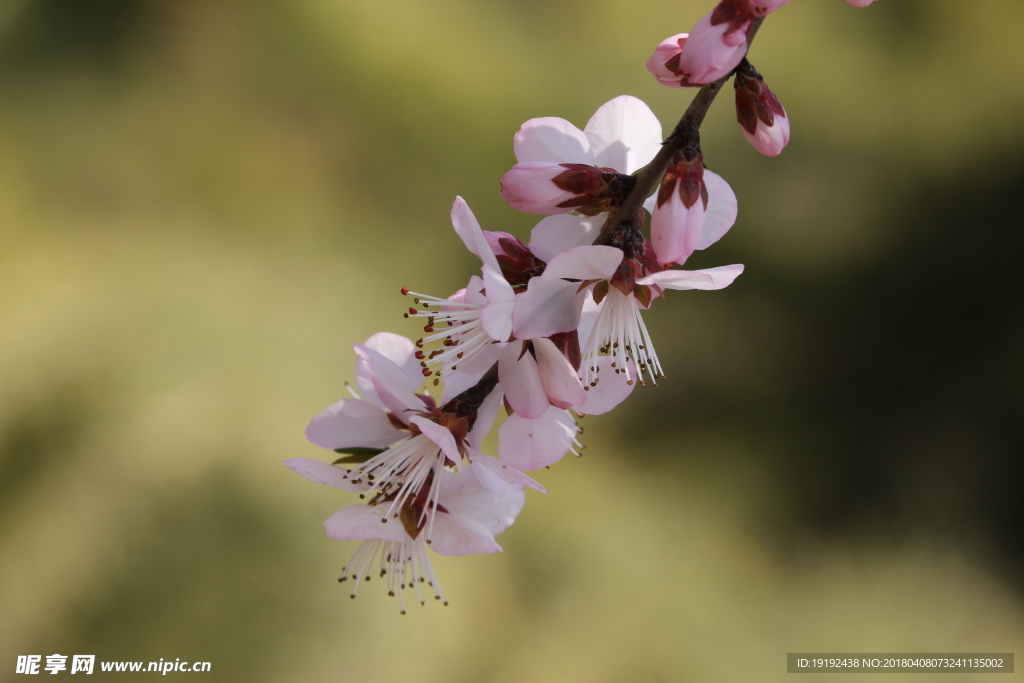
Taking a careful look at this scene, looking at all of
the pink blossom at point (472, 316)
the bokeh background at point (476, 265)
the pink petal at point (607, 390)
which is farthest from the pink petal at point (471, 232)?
the bokeh background at point (476, 265)

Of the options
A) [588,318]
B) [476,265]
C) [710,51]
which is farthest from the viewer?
[476,265]

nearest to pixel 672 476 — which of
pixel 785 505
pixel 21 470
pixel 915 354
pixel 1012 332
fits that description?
pixel 785 505

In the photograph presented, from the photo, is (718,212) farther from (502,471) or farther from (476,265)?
(476,265)

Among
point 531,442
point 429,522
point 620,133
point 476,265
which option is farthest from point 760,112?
point 476,265

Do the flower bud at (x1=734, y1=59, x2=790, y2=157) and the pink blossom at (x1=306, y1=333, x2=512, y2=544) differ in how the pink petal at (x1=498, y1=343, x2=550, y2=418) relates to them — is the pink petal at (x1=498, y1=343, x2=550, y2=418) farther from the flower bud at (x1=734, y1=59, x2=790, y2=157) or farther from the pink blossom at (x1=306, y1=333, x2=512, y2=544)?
the flower bud at (x1=734, y1=59, x2=790, y2=157)

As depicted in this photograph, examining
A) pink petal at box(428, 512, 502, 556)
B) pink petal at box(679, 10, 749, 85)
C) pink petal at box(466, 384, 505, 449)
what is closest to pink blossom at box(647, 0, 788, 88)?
pink petal at box(679, 10, 749, 85)

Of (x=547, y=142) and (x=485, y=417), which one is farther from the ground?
(x=547, y=142)

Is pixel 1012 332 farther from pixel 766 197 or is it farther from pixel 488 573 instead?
pixel 488 573
